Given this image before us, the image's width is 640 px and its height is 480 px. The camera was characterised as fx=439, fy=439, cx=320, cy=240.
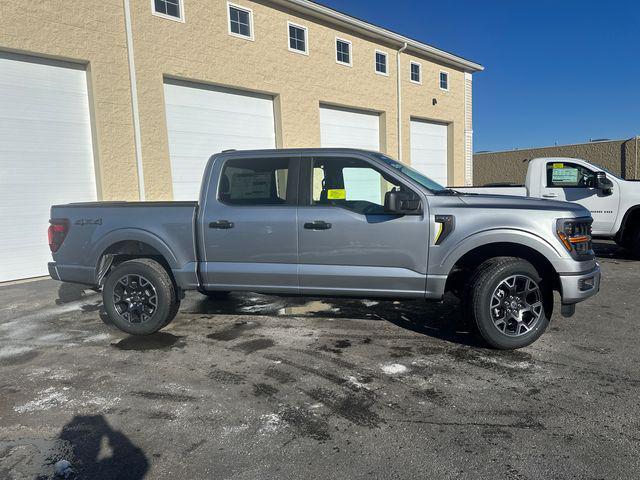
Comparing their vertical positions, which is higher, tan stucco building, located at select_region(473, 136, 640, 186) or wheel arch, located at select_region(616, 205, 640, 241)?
tan stucco building, located at select_region(473, 136, 640, 186)

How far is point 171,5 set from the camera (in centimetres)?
1084

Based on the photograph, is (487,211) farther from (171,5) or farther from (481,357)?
(171,5)

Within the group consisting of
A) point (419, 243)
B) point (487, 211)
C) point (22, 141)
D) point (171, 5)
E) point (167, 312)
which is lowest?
point (167, 312)

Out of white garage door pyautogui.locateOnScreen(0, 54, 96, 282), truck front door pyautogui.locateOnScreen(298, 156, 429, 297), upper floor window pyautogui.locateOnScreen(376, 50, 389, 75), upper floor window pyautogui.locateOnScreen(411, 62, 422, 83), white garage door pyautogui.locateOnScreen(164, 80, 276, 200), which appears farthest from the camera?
upper floor window pyautogui.locateOnScreen(411, 62, 422, 83)

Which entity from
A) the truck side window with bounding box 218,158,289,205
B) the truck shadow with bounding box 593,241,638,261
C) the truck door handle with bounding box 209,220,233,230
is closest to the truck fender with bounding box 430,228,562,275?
the truck side window with bounding box 218,158,289,205

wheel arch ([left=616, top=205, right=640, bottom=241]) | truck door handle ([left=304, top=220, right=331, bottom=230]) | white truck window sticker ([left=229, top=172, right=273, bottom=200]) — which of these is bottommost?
wheel arch ([left=616, top=205, right=640, bottom=241])

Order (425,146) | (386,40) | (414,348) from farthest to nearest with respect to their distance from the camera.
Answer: (425,146)
(386,40)
(414,348)

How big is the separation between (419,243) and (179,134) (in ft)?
28.1

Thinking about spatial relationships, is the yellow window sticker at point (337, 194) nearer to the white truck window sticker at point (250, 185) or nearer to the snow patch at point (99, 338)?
the white truck window sticker at point (250, 185)

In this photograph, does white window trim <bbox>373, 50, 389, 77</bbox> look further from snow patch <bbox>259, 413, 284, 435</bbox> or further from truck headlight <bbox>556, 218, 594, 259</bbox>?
snow patch <bbox>259, 413, 284, 435</bbox>

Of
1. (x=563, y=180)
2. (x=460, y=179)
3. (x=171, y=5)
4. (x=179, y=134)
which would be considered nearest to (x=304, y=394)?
(x=563, y=180)

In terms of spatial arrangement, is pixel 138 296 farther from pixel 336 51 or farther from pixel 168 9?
pixel 336 51

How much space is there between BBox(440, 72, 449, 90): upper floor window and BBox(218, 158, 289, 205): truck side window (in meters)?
16.5

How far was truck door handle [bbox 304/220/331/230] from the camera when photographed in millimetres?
4484
